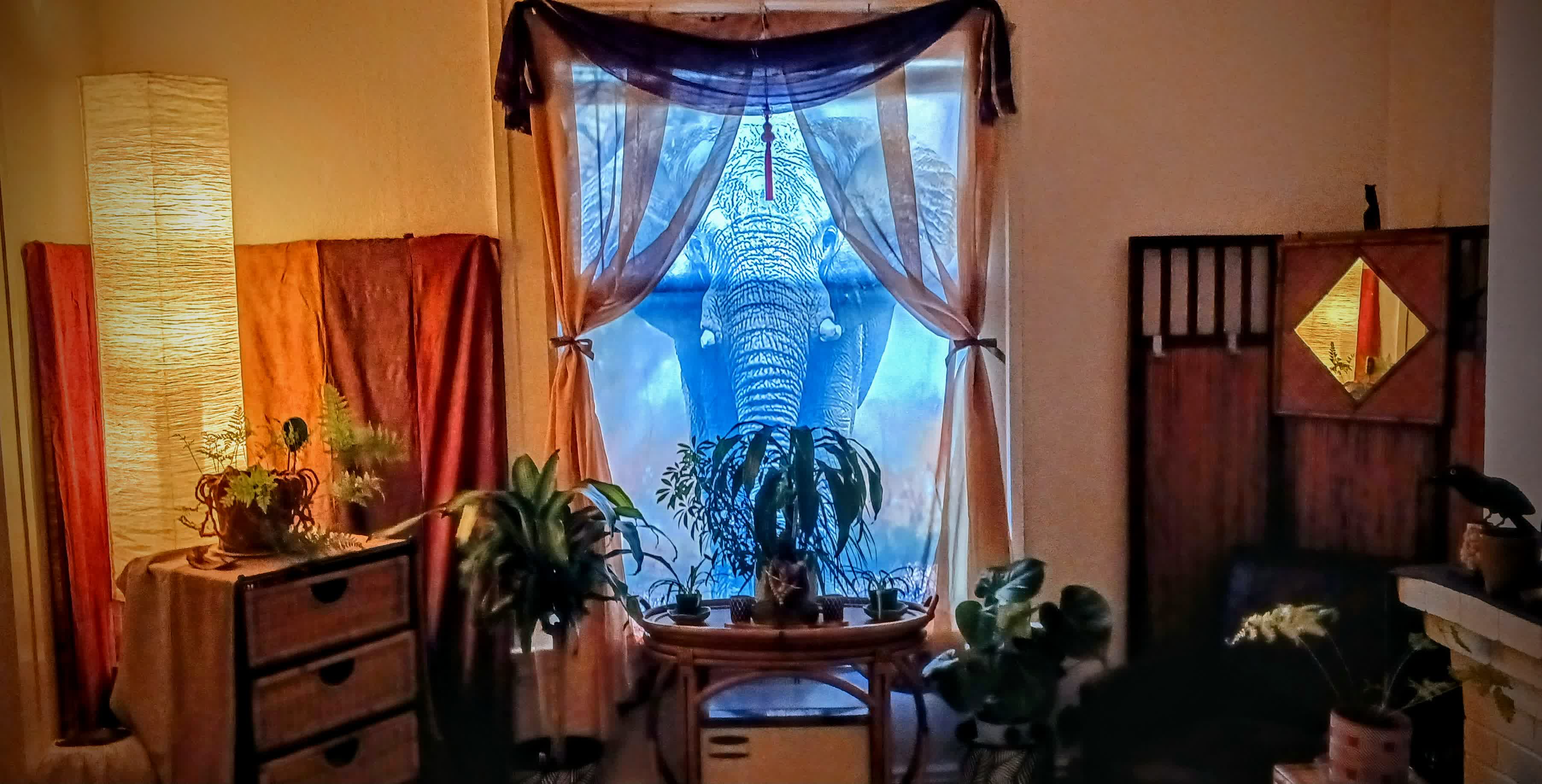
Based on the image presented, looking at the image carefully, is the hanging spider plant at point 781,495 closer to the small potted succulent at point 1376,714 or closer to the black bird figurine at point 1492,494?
the small potted succulent at point 1376,714

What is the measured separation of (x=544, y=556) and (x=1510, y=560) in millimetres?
2139

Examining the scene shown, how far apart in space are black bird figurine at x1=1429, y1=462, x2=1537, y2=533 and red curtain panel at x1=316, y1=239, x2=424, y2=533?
8.71ft

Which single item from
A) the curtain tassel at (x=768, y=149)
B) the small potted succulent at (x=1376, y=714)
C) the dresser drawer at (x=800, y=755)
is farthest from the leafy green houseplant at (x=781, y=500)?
the small potted succulent at (x=1376, y=714)

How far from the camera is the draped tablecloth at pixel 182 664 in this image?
231 centimetres

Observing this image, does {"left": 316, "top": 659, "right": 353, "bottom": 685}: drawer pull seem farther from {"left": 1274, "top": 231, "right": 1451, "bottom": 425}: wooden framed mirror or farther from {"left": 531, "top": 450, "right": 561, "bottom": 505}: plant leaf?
{"left": 1274, "top": 231, "right": 1451, "bottom": 425}: wooden framed mirror

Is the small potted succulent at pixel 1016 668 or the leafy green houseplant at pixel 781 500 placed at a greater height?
the leafy green houseplant at pixel 781 500

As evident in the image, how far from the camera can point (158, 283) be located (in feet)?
8.21

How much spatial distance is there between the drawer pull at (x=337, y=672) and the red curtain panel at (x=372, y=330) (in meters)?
0.57

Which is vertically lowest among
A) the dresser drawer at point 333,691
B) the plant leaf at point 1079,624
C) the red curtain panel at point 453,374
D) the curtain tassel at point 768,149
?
the dresser drawer at point 333,691

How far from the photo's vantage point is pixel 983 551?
298 cm

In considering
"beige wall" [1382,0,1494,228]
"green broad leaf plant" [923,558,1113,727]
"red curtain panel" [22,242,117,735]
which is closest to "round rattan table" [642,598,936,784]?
"green broad leaf plant" [923,558,1113,727]

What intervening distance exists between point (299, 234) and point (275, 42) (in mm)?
582

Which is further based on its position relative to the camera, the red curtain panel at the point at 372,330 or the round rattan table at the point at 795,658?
the red curtain panel at the point at 372,330

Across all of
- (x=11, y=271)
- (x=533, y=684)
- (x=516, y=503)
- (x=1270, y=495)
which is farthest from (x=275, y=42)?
(x=1270, y=495)
